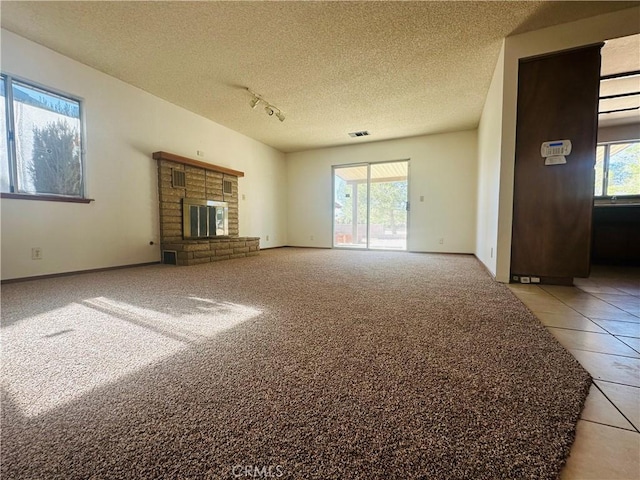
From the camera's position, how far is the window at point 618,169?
178 inches

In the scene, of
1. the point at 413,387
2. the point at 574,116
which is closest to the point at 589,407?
the point at 413,387

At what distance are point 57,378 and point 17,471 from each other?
0.48 m

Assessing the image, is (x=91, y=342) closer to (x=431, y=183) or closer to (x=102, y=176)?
(x=102, y=176)

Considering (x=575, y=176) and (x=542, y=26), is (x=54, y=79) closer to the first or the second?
(x=542, y=26)

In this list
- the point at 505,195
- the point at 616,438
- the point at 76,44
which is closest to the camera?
the point at 616,438

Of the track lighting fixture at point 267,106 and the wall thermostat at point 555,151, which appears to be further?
the track lighting fixture at point 267,106

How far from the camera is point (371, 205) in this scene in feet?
20.6

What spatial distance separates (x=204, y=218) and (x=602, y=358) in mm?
4817

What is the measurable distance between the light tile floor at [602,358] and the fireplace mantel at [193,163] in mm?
4565

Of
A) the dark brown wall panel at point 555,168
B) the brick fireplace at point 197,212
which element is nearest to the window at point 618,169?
the dark brown wall panel at point 555,168

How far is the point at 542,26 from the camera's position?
8.12 ft

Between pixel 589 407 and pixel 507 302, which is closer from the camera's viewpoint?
pixel 589 407

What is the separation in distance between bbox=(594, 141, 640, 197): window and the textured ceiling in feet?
8.29

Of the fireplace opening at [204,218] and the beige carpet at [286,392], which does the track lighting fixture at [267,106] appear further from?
the beige carpet at [286,392]
